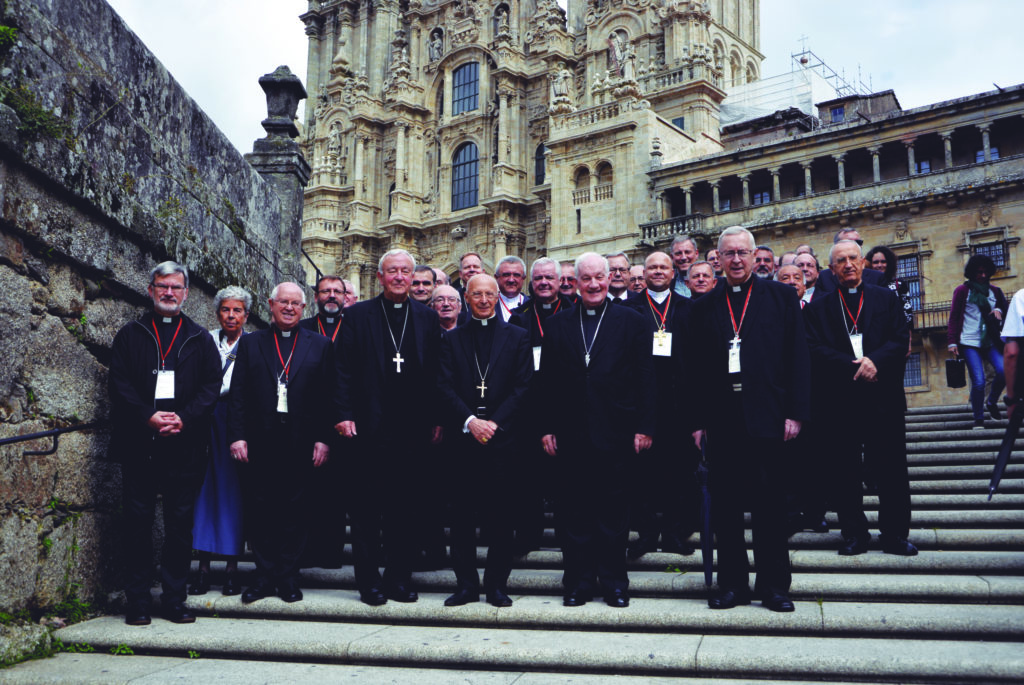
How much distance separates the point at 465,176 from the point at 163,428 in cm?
3705

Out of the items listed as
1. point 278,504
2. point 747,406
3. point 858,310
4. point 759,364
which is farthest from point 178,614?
point 858,310

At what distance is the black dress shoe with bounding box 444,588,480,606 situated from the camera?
5.45 metres

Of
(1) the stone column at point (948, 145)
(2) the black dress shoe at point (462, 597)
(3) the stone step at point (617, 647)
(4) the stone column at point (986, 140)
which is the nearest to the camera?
(3) the stone step at point (617, 647)

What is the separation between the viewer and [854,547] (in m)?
6.06

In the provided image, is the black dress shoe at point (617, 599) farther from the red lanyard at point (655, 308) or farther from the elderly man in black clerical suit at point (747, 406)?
the red lanyard at point (655, 308)

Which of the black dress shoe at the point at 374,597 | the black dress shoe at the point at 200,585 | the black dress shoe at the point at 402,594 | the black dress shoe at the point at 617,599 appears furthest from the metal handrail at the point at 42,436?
the black dress shoe at the point at 617,599

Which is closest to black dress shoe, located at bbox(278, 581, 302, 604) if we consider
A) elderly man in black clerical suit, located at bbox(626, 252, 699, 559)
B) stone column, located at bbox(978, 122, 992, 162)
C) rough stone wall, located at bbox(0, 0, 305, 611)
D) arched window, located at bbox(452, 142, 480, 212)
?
rough stone wall, located at bbox(0, 0, 305, 611)

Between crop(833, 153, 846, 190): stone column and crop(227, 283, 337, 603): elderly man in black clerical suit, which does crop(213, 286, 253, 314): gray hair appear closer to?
crop(227, 283, 337, 603): elderly man in black clerical suit

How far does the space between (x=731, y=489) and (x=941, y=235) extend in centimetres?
2170

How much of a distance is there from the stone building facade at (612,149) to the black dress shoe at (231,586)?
22.2 metres

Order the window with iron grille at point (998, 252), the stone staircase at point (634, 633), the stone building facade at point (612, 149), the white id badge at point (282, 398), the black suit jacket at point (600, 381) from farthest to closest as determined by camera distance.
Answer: the stone building facade at point (612, 149) < the window with iron grille at point (998, 252) < the white id badge at point (282, 398) < the black suit jacket at point (600, 381) < the stone staircase at point (634, 633)

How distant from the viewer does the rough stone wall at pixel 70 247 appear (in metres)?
5.06

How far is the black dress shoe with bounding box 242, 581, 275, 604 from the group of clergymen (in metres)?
0.04

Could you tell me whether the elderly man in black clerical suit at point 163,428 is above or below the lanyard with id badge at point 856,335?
below
